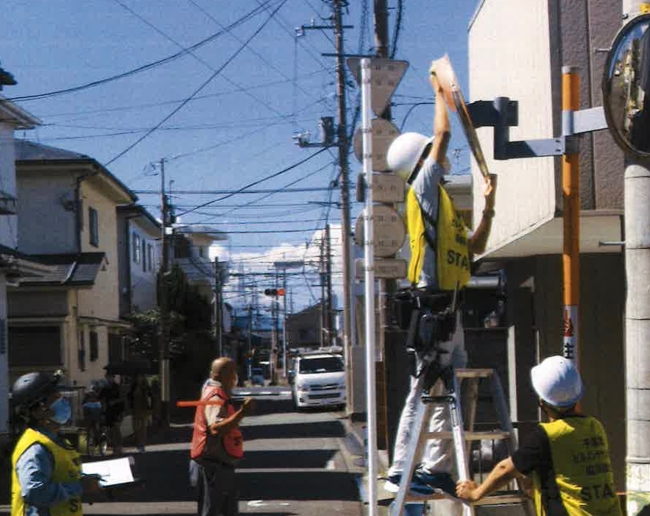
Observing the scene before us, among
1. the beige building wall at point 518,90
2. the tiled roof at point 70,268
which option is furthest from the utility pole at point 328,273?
the beige building wall at point 518,90

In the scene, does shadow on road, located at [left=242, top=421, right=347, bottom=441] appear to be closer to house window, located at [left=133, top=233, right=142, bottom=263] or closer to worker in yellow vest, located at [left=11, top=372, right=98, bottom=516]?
house window, located at [left=133, top=233, right=142, bottom=263]

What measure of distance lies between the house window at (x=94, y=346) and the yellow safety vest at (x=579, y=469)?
30558mm

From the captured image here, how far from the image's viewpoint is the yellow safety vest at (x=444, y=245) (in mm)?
6754

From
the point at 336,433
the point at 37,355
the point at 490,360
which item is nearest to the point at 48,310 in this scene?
the point at 37,355

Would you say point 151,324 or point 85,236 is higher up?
point 85,236

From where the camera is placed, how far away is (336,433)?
92.5 feet

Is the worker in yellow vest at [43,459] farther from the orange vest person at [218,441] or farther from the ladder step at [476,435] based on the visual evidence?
the orange vest person at [218,441]

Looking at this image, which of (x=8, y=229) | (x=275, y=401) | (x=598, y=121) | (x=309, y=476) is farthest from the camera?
(x=275, y=401)

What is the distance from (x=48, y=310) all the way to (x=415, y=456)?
2665cm

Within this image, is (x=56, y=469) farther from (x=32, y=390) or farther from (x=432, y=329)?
(x=432, y=329)

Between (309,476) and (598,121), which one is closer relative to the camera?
(598,121)

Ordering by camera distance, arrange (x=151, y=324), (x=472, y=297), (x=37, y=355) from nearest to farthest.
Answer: (x=472, y=297) → (x=37, y=355) → (x=151, y=324)

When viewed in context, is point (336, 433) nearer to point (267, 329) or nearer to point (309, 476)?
point (309, 476)

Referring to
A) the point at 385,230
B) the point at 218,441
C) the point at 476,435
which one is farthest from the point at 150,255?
the point at 476,435
